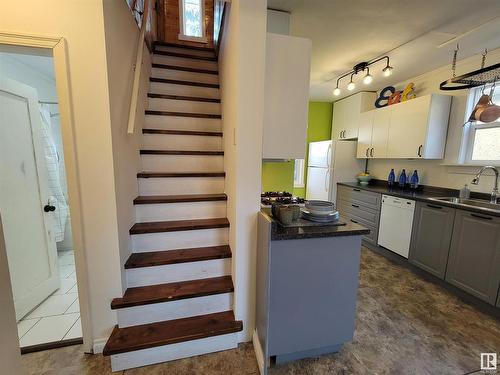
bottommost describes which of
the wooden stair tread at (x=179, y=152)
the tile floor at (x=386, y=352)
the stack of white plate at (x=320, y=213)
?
the tile floor at (x=386, y=352)

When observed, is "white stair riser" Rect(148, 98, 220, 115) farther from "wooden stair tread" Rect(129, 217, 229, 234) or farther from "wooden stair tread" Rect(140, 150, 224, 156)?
"wooden stair tread" Rect(129, 217, 229, 234)

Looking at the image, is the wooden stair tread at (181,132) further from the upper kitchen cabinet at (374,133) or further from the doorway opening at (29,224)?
the upper kitchen cabinet at (374,133)

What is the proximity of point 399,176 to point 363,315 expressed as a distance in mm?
2492

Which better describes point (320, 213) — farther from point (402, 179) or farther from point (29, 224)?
point (402, 179)

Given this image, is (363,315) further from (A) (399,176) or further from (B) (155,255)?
(A) (399,176)

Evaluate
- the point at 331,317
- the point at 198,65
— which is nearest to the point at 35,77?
the point at 198,65

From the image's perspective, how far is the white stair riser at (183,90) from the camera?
8.42ft

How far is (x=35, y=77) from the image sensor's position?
2492 millimetres

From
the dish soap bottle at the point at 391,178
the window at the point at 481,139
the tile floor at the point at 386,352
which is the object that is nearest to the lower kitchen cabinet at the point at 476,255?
the tile floor at the point at 386,352

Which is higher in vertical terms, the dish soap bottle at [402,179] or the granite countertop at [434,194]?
the dish soap bottle at [402,179]

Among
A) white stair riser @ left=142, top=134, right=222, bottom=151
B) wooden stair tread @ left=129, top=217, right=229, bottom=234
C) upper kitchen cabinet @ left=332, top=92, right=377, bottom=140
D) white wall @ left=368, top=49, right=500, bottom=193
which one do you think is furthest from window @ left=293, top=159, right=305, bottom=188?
wooden stair tread @ left=129, top=217, right=229, bottom=234

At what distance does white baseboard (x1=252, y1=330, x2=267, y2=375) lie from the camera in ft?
4.46

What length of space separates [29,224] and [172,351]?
164 cm

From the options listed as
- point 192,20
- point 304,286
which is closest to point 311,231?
point 304,286
